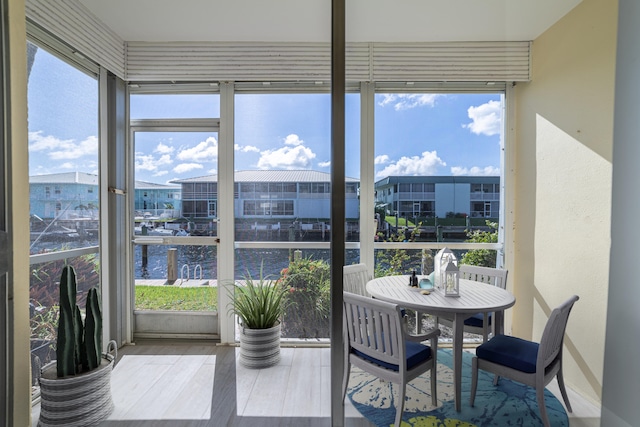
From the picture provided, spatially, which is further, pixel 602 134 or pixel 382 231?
pixel 382 231

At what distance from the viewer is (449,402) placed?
5.32 ft

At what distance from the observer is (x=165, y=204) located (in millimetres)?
2621

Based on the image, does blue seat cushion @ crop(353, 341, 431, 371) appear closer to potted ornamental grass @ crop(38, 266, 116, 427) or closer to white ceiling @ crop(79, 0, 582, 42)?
potted ornamental grass @ crop(38, 266, 116, 427)

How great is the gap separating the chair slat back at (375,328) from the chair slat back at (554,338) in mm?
621

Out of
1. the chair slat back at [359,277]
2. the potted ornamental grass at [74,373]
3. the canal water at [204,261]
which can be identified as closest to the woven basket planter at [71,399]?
the potted ornamental grass at [74,373]

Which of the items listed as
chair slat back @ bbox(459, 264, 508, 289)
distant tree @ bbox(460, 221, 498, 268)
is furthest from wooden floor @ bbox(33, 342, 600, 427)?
distant tree @ bbox(460, 221, 498, 268)

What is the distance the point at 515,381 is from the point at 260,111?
2439mm

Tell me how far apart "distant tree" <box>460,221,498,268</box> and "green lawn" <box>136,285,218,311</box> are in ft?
6.57

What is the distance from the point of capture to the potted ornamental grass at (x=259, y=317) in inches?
88.9

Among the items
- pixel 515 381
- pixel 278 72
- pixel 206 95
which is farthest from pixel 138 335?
pixel 515 381

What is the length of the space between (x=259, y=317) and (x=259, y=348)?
22 cm

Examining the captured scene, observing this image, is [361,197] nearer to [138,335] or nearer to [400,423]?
[400,423]

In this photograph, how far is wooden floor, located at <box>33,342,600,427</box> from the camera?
1.66 metres

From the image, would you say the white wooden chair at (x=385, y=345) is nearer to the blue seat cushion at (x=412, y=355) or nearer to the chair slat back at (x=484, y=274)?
the blue seat cushion at (x=412, y=355)
